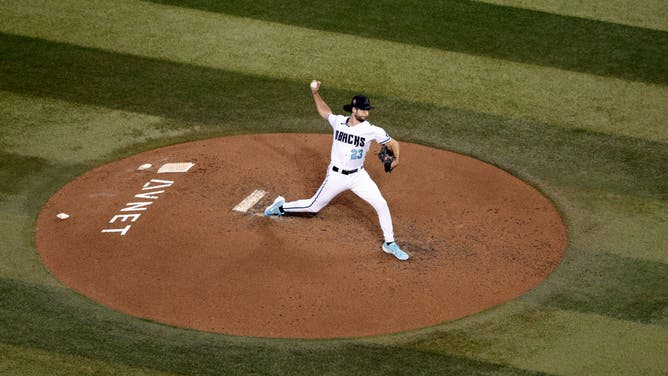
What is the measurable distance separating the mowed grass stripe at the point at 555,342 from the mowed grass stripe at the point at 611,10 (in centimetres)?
818

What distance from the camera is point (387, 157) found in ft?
37.9

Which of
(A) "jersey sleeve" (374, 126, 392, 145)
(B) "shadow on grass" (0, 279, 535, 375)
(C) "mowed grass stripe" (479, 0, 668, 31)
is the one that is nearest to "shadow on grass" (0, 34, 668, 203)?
(A) "jersey sleeve" (374, 126, 392, 145)

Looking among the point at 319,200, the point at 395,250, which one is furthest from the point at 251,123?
the point at 395,250

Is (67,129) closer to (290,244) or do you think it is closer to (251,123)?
(251,123)

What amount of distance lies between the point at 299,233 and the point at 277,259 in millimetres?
625

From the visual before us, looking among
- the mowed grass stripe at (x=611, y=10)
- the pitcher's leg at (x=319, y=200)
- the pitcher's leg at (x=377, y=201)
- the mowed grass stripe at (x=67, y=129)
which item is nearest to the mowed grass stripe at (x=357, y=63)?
the mowed grass stripe at (x=67, y=129)

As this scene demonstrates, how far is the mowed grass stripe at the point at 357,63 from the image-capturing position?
15.4 meters

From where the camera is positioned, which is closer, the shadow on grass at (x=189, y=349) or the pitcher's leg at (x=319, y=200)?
the shadow on grass at (x=189, y=349)

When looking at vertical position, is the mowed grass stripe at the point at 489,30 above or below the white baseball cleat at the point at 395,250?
above

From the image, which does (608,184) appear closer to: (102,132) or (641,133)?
(641,133)

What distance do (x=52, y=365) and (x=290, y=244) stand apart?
3.09 m

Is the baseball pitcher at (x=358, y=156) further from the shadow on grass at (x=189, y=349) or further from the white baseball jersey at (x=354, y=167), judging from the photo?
the shadow on grass at (x=189, y=349)

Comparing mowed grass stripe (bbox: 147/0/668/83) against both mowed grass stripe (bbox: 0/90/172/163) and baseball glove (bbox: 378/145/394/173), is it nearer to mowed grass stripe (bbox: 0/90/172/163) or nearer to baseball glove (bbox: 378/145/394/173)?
mowed grass stripe (bbox: 0/90/172/163)

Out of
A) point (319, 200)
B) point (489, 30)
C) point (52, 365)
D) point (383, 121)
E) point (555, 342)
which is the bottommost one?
point (52, 365)
